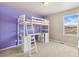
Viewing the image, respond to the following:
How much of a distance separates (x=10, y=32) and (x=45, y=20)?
102cm

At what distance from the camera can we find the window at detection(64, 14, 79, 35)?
1776 mm

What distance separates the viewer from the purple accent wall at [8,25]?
1872 mm

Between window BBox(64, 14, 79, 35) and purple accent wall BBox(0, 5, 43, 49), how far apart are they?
0.78 m

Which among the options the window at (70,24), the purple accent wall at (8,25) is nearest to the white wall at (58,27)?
the window at (70,24)

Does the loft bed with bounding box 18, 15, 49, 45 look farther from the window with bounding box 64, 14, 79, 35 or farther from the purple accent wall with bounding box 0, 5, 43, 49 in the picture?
the window with bounding box 64, 14, 79, 35

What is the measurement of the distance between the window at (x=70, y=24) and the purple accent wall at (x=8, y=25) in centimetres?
78

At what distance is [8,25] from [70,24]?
166cm

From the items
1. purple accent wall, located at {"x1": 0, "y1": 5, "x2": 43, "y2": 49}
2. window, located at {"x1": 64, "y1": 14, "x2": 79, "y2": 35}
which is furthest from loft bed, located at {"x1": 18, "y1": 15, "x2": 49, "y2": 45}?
window, located at {"x1": 64, "y1": 14, "x2": 79, "y2": 35}

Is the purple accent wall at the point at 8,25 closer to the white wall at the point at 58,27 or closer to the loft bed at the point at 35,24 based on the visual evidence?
the loft bed at the point at 35,24

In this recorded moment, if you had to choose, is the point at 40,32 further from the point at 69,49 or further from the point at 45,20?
the point at 69,49

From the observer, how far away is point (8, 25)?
82.3 inches

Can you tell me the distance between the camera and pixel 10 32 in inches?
80.0

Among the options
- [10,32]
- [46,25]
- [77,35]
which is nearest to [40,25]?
[46,25]

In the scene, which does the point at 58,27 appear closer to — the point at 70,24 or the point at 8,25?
the point at 70,24
